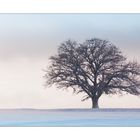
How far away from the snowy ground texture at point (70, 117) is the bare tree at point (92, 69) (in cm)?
11

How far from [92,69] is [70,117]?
0.31 metres

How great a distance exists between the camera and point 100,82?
3965 millimetres

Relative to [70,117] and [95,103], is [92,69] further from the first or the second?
[70,117]

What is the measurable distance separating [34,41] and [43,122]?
478 millimetres

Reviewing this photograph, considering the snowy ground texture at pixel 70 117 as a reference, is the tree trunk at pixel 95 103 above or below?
above

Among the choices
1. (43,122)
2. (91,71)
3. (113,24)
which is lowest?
(43,122)

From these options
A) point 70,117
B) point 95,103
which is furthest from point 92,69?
point 70,117

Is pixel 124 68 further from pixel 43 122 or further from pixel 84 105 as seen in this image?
pixel 43 122

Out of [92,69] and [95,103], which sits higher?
[92,69]

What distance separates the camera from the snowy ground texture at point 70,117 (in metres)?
3.90

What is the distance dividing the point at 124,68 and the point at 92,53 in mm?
206

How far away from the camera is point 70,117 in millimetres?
3902
